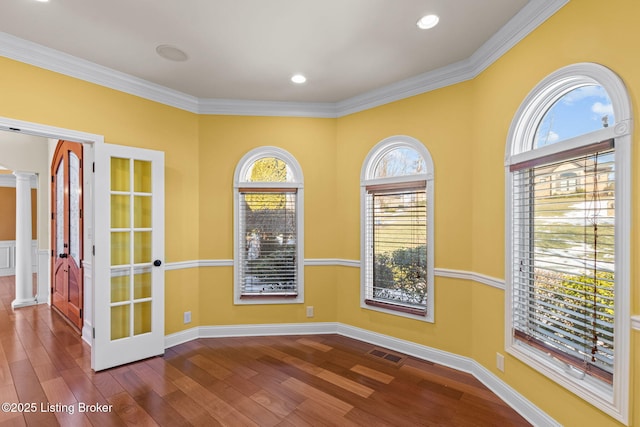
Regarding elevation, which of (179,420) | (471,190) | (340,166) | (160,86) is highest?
(160,86)

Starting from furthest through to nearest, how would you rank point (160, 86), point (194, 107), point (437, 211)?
point (194, 107)
point (160, 86)
point (437, 211)

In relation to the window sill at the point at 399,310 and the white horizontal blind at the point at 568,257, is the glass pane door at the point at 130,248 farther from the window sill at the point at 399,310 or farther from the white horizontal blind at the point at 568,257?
the white horizontal blind at the point at 568,257

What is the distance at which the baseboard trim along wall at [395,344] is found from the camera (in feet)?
7.17

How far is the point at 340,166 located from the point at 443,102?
4.42 feet

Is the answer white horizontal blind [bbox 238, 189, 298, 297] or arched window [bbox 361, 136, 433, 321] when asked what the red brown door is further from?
arched window [bbox 361, 136, 433, 321]

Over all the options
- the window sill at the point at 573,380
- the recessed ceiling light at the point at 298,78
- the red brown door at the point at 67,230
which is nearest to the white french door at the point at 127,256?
the red brown door at the point at 67,230

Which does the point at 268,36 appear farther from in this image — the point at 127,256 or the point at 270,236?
the point at 127,256

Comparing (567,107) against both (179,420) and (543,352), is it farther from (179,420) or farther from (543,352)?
(179,420)

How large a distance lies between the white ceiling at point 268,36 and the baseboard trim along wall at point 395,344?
269cm

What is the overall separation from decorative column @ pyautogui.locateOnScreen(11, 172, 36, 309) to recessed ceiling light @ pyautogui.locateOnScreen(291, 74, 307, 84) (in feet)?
16.3

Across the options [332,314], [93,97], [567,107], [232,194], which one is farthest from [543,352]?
[93,97]

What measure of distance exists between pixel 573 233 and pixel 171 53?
3.34 metres

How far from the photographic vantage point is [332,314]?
12.4 ft

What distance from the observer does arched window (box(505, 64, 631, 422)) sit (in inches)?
61.3
